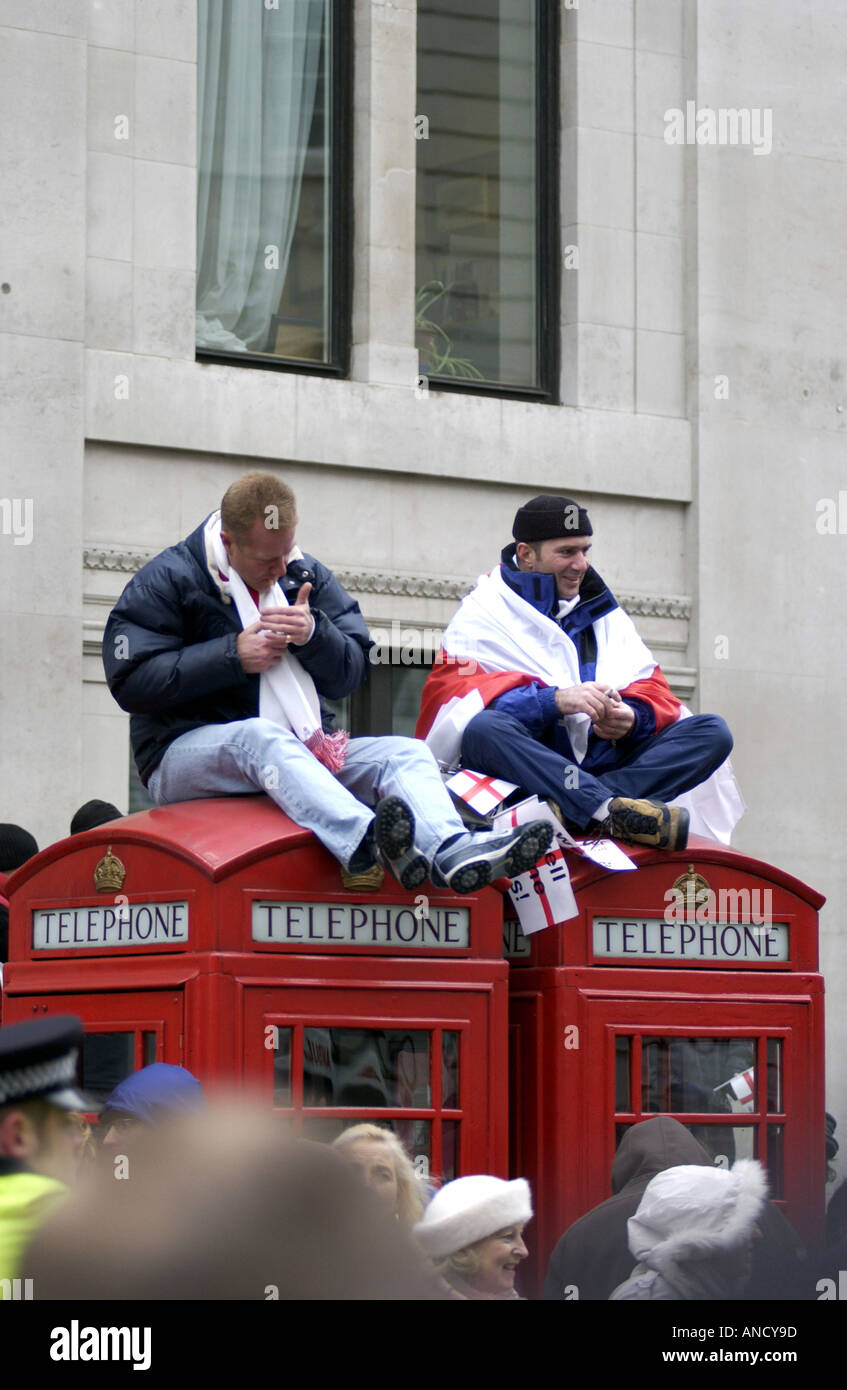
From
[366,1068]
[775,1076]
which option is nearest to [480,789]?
[366,1068]

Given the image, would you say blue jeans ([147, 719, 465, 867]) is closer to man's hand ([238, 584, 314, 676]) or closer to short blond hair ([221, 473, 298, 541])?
man's hand ([238, 584, 314, 676])

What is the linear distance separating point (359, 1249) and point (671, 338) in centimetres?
991

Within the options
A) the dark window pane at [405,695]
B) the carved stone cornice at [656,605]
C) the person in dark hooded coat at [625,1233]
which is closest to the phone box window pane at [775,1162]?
the person in dark hooded coat at [625,1233]

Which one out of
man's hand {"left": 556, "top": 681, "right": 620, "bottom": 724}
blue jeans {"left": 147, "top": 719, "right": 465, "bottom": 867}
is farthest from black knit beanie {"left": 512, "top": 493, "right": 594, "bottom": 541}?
blue jeans {"left": 147, "top": 719, "right": 465, "bottom": 867}

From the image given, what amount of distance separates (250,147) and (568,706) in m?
6.82

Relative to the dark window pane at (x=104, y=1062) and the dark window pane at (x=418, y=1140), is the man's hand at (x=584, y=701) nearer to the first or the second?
the dark window pane at (x=418, y=1140)

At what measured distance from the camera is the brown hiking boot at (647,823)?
631 centimetres

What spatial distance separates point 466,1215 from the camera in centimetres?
502

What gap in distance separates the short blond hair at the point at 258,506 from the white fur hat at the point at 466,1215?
1.89 meters

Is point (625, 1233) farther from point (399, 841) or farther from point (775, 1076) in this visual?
point (775, 1076)

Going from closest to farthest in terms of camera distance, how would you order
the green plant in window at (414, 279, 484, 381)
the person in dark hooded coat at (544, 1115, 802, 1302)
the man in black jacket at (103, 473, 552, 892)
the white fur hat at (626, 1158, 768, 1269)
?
the white fur hat at (626, 1158, 768, 1269) < the person in dark hooded coat at (544, 1115, 802, 1302) < the man in black jacket at (103, 473, 552, 892) < the green plant in window at (414, 279, 484, 381)

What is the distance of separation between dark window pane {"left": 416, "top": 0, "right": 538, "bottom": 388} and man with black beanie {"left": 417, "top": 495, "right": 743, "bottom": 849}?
5764 millimetres

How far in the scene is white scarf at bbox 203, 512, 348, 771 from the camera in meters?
6.05

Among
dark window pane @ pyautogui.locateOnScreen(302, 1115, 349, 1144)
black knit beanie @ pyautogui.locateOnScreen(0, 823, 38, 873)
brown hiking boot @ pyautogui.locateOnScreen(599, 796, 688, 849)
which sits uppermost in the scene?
brown hiking boot @ pyautogui.locateOnScreen(599, 796, 688, 849)
